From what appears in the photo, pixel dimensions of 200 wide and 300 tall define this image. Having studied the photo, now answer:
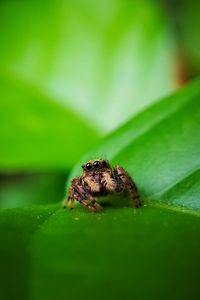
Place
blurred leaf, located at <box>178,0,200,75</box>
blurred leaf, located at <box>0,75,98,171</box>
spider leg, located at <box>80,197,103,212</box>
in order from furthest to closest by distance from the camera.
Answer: blurred leaf, located at <box>178,0,200,75</box>
blurred leaf, located at <box>0,75,98,171</box>
spider leg, located at <box>80,197,103,212</box>

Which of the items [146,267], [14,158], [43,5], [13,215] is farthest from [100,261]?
[43,5]

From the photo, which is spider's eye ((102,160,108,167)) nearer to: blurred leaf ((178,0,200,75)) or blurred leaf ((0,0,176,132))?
blurred leaf ((0,0,176,132))

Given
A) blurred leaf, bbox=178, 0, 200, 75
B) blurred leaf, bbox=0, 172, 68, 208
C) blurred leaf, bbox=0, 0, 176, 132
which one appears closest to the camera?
blurred leaf, bbox=0, 172, 68, 208

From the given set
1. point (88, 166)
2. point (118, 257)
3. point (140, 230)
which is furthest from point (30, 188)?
point (118, 257)

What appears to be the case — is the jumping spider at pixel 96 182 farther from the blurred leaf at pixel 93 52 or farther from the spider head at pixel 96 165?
the blurred leaf at pixel 93 52

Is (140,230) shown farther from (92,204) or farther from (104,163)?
(104,163)

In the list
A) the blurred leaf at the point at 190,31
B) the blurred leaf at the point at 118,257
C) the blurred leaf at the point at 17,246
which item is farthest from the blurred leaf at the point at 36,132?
the blurred leaf at the point at 190,31

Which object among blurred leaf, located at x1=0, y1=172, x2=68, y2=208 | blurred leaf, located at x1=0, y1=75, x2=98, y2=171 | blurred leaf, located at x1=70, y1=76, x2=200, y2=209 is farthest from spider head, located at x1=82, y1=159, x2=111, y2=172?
blurred leaf, located at x1=0, y1=172, x2=68, y2=208

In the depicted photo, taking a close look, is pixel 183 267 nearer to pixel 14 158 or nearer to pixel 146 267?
pixel 146 267
